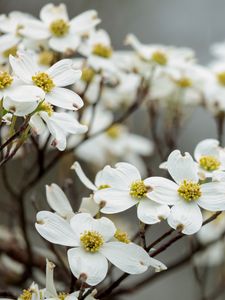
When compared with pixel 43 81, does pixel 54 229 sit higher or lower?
lower

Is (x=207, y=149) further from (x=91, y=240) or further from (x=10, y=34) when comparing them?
(x=10, y=34)

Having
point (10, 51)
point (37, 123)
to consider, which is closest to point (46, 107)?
point (37, 123)

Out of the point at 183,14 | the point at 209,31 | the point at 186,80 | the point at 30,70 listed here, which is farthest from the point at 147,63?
the point at 183,14

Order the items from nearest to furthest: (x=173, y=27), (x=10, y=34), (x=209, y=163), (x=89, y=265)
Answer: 1. (x=89, y=265)
2. (x=209, y=163)
3. (x=10, y=34)
4. (x=173, y=27)

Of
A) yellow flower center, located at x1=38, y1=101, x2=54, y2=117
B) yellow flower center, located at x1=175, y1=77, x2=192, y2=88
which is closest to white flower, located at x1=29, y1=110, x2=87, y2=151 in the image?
yellow flower center, located at x1=38, y1=101, x2=54, y2=117

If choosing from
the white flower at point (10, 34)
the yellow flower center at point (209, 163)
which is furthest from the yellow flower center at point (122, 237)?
the white flower at point (10, 34)

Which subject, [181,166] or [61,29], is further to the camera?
[61,29]

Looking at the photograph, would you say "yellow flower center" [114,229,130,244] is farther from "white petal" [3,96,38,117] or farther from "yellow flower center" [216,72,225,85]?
"yellow flower center" [216,72,225,85]
